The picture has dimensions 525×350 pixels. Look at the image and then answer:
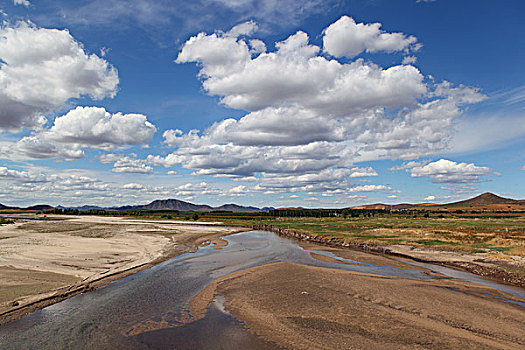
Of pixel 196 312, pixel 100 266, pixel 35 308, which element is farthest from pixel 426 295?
pixel 100 266

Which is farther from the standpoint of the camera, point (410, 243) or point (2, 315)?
point (410, 243)

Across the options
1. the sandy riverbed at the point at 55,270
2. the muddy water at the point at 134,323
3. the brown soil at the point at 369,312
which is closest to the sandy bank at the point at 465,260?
the muddy water at the point at 134,323

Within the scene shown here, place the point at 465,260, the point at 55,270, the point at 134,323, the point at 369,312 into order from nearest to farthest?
the point at 134,323 → the point at 369,312 → the point at 55,270 → the point at 465,260

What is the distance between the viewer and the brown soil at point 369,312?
1270 centimetres

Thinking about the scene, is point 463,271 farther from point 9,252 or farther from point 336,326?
point 9,252

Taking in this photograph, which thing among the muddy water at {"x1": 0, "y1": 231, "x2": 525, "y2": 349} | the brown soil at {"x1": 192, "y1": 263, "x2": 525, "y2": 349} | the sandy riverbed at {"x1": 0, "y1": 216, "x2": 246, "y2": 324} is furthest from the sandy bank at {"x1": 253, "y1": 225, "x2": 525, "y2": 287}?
the sandy riverbed at {"x1": 0, "y1": 216, "x2": 246, "y2": 324}

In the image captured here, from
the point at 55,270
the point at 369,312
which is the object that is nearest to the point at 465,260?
the point at 369,312

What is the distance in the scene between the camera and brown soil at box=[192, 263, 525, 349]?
12703 mm

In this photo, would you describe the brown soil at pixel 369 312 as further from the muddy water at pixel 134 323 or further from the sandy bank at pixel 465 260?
the sandy bank at pixel 465 260

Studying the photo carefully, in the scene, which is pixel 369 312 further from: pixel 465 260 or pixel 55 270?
pixel 55 270

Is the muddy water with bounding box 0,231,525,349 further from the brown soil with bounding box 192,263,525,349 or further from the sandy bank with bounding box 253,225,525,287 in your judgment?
the sandy bank with bounding box 253,225,525,287

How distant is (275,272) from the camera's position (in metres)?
26.5

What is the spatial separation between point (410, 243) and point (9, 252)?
162ft

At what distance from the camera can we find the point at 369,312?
16.0m
